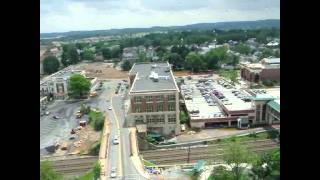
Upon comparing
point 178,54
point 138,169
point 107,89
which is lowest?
point 138,169

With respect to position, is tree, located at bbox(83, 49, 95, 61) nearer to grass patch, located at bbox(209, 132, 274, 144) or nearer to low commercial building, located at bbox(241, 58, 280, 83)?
low commercial building, located at bbox(241, 58, 280, 83)

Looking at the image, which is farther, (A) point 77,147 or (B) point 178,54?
(B) point 178,54

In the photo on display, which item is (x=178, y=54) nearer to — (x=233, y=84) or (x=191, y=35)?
(x=233, y=84)

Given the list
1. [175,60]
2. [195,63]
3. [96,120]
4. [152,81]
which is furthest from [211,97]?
[175,60]

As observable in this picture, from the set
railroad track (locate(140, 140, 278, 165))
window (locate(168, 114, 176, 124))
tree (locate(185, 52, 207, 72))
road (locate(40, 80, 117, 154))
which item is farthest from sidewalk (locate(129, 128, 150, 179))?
tree (locate(185, 52, 207, 72))
